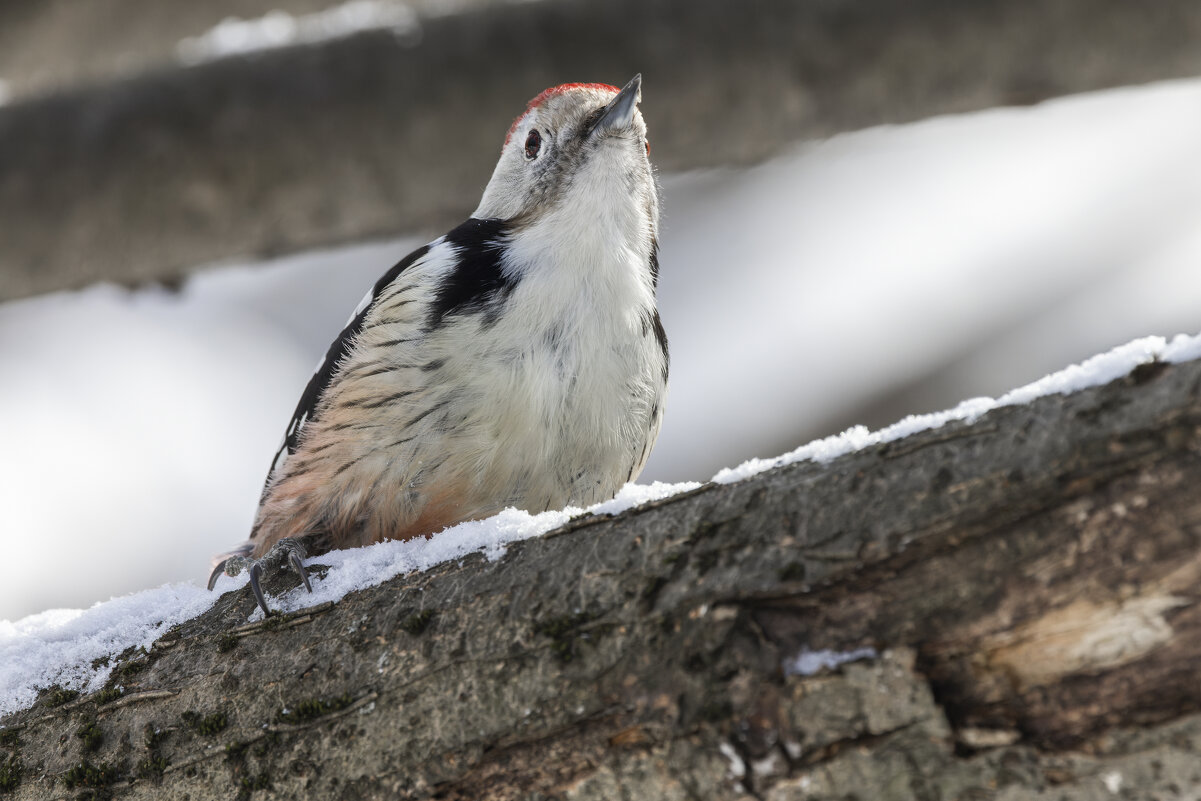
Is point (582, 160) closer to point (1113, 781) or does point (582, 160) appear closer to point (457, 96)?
point (457, 96)

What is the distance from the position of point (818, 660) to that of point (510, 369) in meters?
1.45

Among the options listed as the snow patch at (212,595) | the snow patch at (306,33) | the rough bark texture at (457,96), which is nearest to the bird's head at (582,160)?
the rough bark texture at (457,96)

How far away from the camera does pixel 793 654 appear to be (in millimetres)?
1479

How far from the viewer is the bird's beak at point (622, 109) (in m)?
3.05

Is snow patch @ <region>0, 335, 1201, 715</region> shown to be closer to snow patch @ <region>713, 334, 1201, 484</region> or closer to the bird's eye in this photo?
snow patch @ <region>713, 334, 1201, 484</region>

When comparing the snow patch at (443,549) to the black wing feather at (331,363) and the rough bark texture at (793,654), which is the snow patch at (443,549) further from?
the black wing feather at (331,363)

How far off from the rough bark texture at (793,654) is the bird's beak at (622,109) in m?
1.57

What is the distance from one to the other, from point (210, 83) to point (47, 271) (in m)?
0.93

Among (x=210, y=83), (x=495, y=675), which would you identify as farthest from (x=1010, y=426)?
(x=210, y=83)

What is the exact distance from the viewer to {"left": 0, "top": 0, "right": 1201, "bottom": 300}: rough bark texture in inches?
151

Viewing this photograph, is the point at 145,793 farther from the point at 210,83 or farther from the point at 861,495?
the point at 210,83

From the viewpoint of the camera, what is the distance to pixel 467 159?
4.02 meters

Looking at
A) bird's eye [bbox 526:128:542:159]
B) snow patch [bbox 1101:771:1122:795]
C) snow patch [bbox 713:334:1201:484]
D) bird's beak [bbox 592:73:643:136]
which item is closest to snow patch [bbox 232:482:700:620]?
snow patch [bbox 713:334:1201:484]

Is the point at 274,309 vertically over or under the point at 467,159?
over
